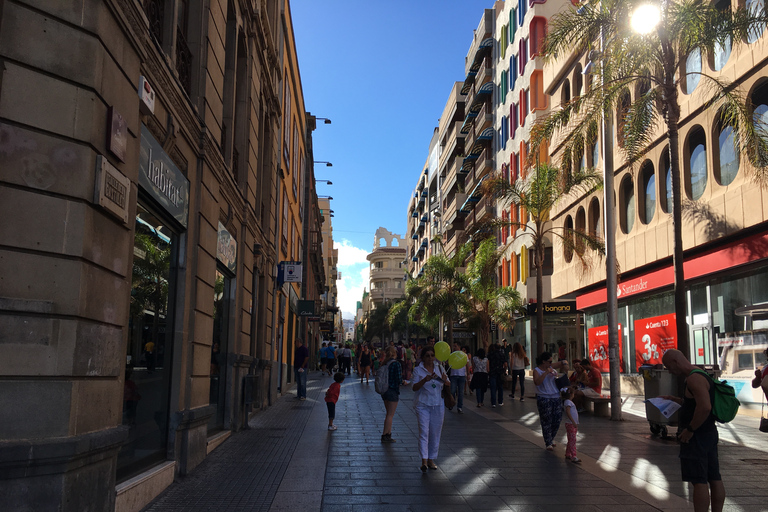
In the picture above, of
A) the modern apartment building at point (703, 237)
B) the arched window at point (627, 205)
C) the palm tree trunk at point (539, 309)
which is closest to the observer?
the modern apartment building at point (703, 237)

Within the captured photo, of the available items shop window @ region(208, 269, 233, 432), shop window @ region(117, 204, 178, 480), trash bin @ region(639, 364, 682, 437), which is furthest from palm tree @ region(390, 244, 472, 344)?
shop window @ region(117, 204, 178, 480)

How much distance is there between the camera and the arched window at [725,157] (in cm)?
1759

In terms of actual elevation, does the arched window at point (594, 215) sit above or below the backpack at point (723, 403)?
above

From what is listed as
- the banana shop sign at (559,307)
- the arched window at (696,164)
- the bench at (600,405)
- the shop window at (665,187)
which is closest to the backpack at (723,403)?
the bench at (600,405)

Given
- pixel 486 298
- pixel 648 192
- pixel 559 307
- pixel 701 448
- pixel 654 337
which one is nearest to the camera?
pixel 701 448

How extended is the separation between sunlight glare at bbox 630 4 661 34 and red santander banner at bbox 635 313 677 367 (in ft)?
33.0

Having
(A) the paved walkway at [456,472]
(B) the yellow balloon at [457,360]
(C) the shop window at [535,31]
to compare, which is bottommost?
(A) the paved walkway at [456,472]

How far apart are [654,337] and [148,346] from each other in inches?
761

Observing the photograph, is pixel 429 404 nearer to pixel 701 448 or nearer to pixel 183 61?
pixel 701 448

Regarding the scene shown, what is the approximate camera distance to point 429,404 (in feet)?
30.5

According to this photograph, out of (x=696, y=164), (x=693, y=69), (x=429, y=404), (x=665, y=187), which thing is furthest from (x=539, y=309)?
(x=429, y=404)

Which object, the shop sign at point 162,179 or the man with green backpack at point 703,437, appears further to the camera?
the shop sign at point 162,179

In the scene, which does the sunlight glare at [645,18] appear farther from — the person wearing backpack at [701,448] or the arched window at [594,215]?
the arched window at [594,215]

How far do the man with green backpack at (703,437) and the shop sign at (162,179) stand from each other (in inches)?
216
